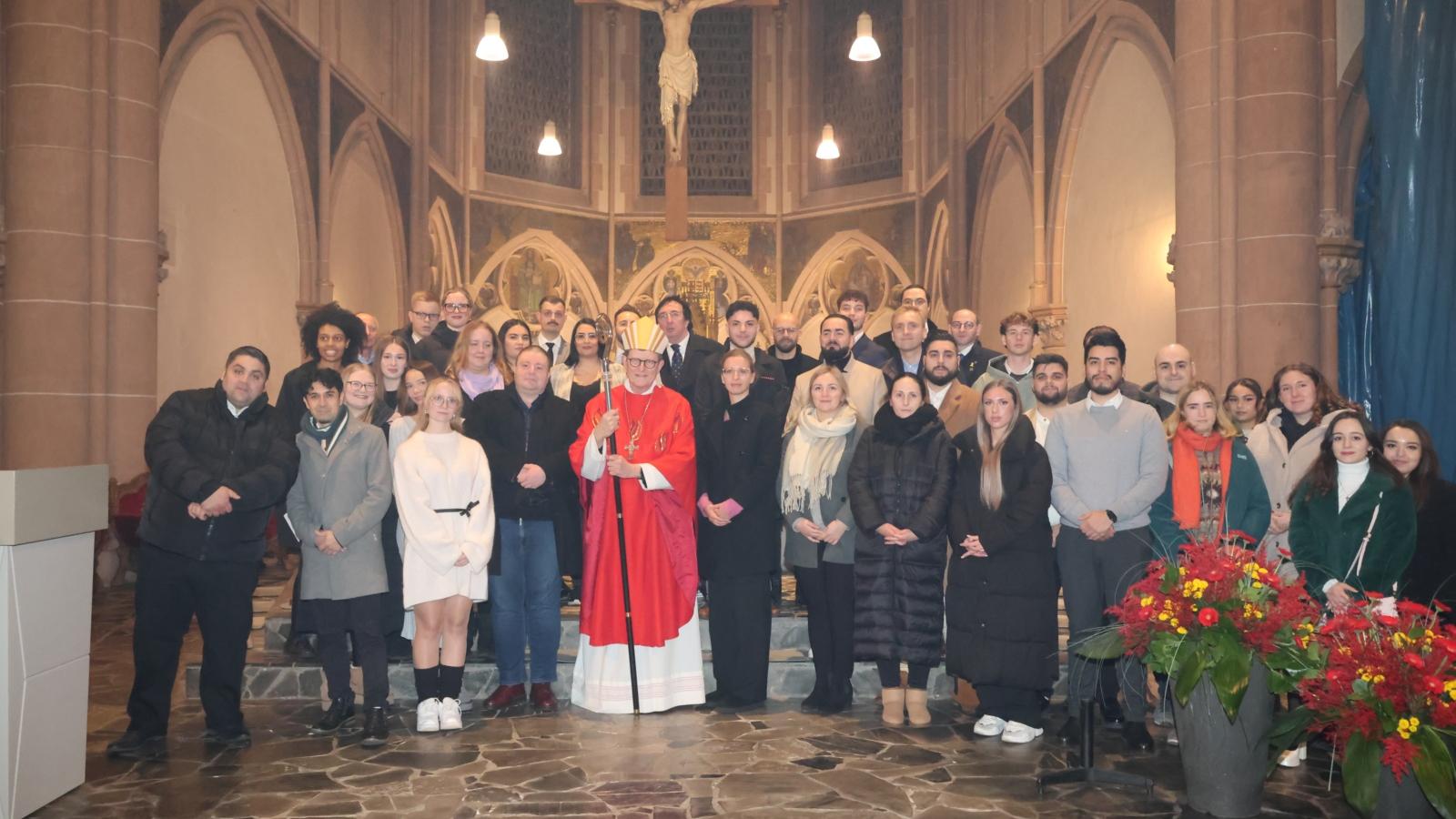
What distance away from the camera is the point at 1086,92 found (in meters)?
10.1

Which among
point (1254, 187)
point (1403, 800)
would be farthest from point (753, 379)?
point (1254, 187)

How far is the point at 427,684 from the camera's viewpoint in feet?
17.6

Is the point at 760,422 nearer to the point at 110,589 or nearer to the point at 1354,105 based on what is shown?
the point at 1354,105

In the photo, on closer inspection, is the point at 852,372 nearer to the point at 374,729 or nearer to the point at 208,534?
the point at 374,729

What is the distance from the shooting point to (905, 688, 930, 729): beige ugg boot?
215 inches

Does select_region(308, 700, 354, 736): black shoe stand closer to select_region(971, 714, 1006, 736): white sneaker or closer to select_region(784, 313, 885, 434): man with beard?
select_region(784, 313, 885, 434): man with beard

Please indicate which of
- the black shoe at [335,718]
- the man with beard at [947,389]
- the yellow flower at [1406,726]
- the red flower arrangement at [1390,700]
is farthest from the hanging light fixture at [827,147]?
the yellow flower at [1406,726]

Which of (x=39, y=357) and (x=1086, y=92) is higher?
(x=1086, y=92)

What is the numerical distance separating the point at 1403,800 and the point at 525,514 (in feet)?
11.8

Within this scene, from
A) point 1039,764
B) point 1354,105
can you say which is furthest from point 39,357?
point 1354,105

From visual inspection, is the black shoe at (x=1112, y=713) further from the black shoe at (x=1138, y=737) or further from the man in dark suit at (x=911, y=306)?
the man in dark suit at (x=911, y=306)

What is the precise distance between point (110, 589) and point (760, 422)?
5.12 meters

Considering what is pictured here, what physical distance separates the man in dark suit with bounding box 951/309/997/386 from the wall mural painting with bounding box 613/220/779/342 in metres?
11.1

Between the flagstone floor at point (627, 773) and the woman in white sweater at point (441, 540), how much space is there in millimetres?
223
